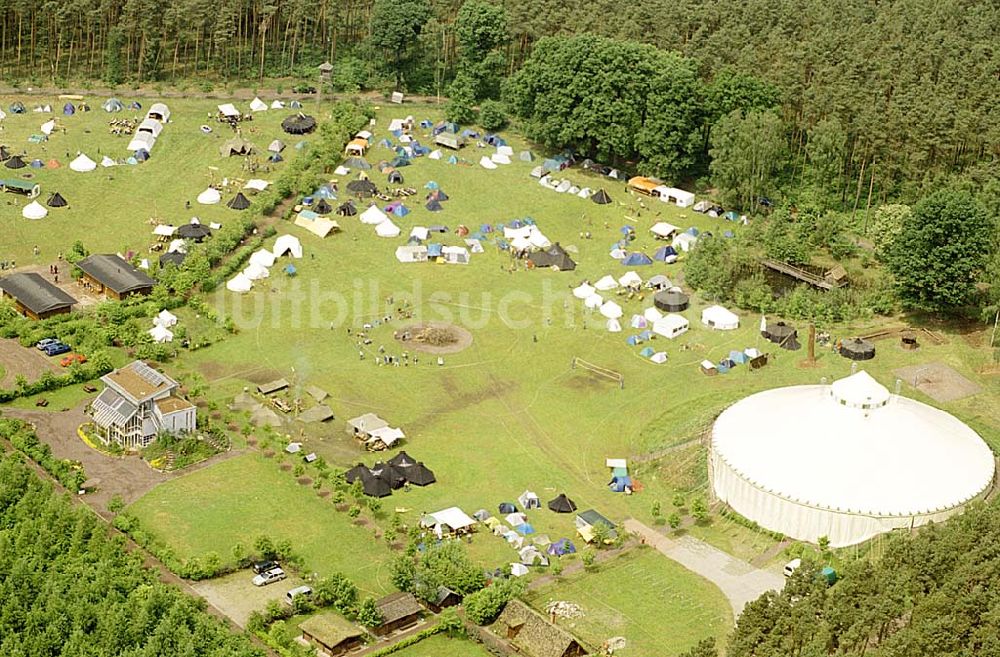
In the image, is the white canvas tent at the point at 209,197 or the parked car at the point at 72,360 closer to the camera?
the parked car at the point at 72,360

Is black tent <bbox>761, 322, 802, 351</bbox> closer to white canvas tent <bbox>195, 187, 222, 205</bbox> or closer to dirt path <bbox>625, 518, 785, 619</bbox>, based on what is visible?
dirt path <bbox>625, 518, 785, 619</bbox>

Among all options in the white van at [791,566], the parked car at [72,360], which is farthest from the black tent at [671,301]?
the parked car at [72,360]

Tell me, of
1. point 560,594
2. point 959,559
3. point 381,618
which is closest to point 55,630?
point 381,618

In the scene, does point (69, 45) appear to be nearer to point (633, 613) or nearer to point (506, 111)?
point (506, 111)

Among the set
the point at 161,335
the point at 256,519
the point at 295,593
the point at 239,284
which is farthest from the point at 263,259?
the point at 295,593

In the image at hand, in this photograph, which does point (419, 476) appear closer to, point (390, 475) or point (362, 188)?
point (390, 475)

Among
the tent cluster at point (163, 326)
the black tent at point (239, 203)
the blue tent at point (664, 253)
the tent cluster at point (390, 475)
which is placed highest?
the blue tent at point (664, 253)

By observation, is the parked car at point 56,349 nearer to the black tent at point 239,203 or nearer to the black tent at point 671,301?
the black tent at point 239,203
